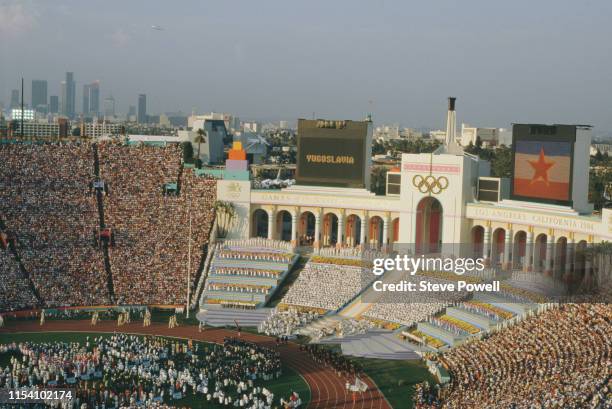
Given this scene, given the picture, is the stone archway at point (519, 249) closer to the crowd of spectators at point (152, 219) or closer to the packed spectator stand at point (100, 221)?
the crowd of spectators at point (152, 219)

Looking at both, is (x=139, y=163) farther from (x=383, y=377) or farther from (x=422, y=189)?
(x=383, y=377)

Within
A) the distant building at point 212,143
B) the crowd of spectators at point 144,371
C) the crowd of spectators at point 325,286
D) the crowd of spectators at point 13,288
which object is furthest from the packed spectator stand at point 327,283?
the distant building at point 212,143

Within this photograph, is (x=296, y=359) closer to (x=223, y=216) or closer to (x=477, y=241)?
(x=477, y=241)

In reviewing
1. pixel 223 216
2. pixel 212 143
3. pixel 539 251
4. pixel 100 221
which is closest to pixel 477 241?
pixel 539 251

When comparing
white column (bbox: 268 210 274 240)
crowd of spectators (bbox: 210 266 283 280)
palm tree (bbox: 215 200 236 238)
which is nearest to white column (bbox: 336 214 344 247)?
white column (bbox: 268 210 274 240)

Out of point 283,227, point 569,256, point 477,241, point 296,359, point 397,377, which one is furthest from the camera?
point 283,227
